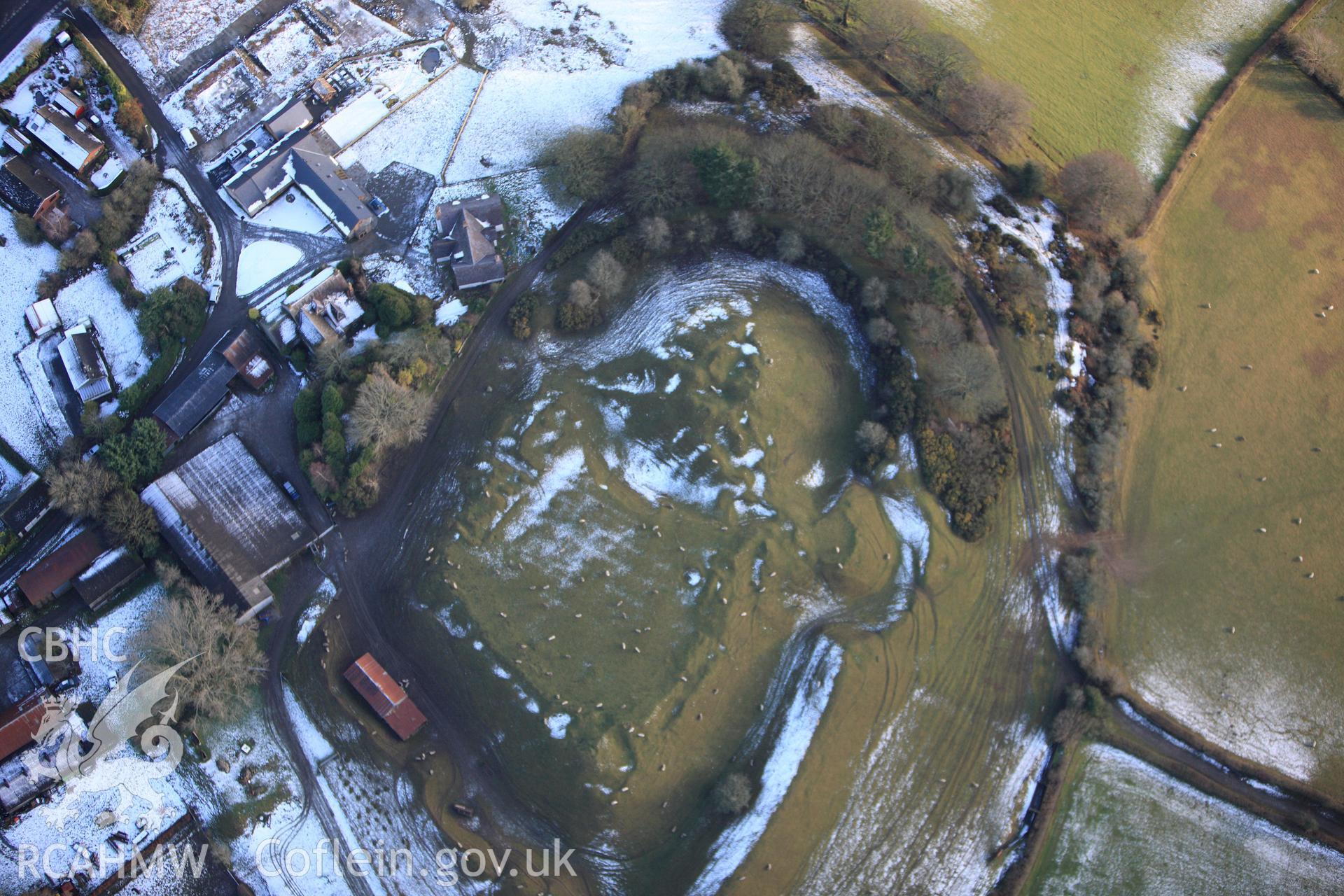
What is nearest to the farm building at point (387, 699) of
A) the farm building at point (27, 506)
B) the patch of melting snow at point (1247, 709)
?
the farm building at point (27, 506)

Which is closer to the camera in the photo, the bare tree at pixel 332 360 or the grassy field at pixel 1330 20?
the bare tree at pixel 332 360

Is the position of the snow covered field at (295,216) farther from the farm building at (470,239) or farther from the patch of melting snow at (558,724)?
the patch of melting snow at (558,724)

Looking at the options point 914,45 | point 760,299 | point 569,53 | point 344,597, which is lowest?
point 344,597

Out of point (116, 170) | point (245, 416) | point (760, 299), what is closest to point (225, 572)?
point (245, 416)

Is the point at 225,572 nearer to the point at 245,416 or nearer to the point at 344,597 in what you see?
the point at 344,597

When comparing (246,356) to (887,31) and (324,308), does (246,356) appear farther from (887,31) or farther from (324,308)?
(887,31)
